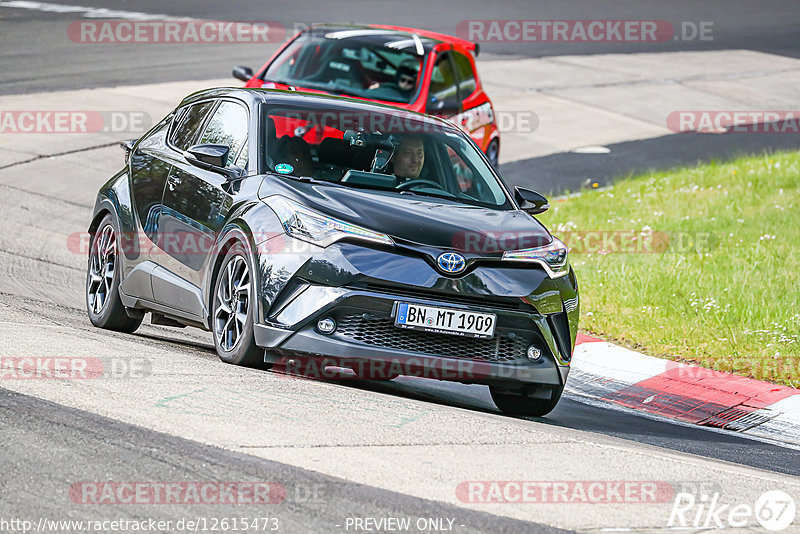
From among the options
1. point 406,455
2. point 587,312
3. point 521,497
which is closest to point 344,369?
point 406,455

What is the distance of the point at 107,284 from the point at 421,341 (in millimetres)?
2875

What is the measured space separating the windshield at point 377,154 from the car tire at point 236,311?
2.33ft

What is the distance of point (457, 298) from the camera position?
6.69 meters

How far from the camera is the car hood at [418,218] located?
678 centimetres

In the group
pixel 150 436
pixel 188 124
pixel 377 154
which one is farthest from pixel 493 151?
pixel 150 436

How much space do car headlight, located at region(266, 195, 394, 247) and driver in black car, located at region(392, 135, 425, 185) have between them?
1062 mm

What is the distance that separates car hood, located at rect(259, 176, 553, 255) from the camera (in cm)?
678

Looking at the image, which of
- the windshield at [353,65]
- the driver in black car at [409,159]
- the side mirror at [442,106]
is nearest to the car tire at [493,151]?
the side mirror at [442,106]

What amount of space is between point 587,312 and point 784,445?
2.88m

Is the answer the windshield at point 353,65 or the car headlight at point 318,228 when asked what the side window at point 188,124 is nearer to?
the car headlight at point 318,228

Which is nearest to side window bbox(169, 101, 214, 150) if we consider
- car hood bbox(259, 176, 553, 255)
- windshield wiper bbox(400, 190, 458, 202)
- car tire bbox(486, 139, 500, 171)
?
car hood bbox(259, 176, 553, 255)

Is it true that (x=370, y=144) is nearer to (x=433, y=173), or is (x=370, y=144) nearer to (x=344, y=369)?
(x=433, y=173)

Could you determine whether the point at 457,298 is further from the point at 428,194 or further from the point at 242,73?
the point at 242,73

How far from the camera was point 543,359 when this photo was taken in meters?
7.04
